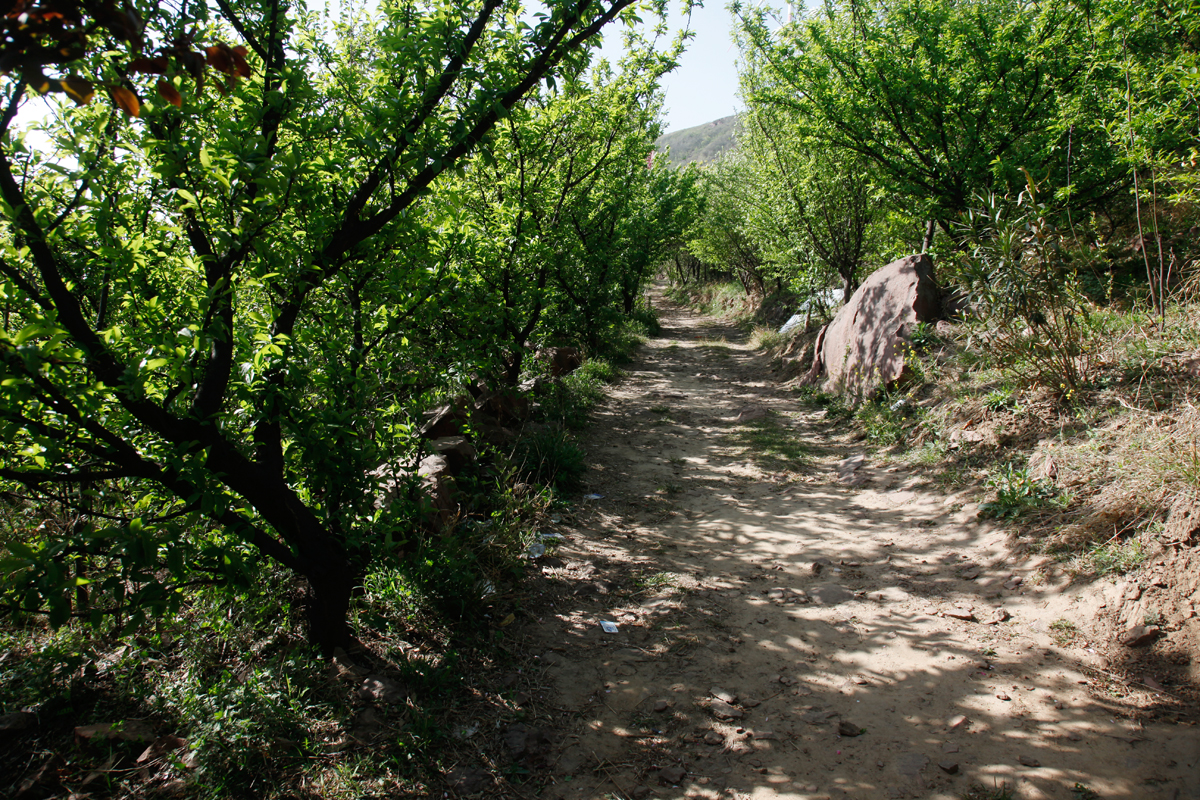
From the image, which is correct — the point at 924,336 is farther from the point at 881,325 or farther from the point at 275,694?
the point at 275,694

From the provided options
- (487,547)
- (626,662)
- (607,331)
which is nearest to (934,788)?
(626,662)

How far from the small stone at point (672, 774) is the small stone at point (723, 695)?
0.51m

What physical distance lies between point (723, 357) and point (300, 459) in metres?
12.0

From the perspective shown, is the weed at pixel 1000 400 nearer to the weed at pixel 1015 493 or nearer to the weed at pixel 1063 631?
the weed at pixel 1015 493

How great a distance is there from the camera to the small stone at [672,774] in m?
2.67

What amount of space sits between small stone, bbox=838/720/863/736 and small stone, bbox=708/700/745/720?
46 centimetres

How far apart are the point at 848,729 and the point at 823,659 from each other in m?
0.57

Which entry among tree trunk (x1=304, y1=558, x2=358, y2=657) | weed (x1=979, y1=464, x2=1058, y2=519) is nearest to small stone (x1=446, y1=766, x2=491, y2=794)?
tree trunk (x1=304, y1=558, x2=358, y2=657)

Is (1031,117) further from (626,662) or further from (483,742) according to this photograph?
(483,742)

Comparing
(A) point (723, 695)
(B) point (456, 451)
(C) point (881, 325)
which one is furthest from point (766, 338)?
(A) point (723, 695)

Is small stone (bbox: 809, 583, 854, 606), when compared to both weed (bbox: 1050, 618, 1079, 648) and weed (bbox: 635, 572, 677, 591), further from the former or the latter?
weed (bbox: 1050, 618, 1079, 648)

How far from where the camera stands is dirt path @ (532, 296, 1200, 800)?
2604mm

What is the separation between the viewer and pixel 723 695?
3.17 m

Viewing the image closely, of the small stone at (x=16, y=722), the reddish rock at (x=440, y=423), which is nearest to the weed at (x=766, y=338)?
the reddish rock at (x=440, y=423)
